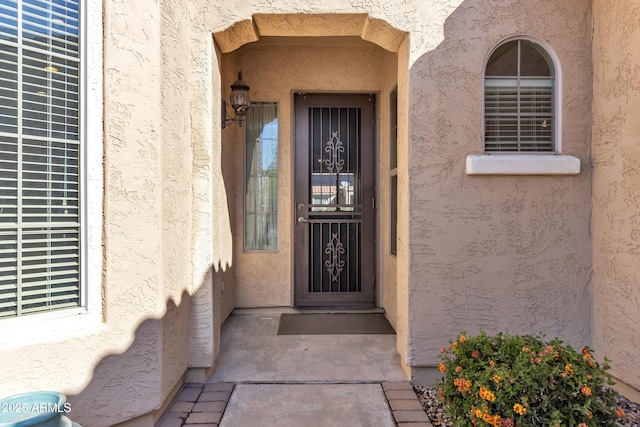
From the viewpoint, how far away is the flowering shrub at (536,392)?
91.6 inches

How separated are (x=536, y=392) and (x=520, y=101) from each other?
9.28ft

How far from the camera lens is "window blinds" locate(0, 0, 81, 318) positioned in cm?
252

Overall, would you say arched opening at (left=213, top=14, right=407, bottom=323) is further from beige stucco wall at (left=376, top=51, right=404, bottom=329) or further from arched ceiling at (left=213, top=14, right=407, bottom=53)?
arched ceiling at (left=213, top=14, right=407, bottom=53)

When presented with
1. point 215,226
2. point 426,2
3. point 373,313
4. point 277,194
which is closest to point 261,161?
point 277,194

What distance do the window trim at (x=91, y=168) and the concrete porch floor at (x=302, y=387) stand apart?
1.20 meters

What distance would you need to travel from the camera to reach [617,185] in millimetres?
3475

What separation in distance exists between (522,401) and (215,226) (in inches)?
119

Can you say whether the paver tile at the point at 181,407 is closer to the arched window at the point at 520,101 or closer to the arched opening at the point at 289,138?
the arched opening at the point at 289,138

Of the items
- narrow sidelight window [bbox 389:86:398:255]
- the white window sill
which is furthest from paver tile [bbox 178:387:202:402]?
the white window sill

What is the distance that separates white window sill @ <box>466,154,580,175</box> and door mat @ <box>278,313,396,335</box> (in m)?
2.57

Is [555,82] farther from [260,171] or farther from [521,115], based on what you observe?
[260,171]

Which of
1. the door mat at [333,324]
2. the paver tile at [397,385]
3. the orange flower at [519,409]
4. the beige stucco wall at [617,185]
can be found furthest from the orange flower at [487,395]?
the door mat at [333,324]

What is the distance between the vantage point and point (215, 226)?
12.8 feet

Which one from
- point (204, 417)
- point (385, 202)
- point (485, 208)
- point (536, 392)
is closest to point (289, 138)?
point (385, 202)
